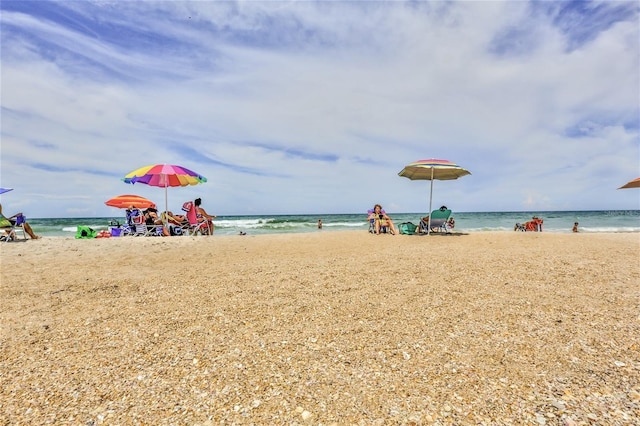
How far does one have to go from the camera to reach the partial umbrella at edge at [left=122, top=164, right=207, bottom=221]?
11820 millimetres

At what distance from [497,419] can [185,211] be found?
513 inches

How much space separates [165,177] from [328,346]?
447 inches

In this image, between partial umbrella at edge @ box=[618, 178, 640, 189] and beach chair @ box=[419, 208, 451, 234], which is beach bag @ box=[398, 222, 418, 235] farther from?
partial umbrella at edge @ box=[618, 178, 640, 189]

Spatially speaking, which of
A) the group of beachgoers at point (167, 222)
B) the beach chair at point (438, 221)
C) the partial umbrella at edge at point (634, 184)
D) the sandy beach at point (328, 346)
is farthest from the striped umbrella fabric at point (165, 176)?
the partial umbrella at edge at point (634, 184)

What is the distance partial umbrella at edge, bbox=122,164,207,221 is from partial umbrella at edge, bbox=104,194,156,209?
3.59 feet

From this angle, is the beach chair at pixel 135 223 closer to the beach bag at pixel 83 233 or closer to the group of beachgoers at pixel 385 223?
the beach bag at pixel 83 233

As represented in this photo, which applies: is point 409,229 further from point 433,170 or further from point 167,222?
point 167,222

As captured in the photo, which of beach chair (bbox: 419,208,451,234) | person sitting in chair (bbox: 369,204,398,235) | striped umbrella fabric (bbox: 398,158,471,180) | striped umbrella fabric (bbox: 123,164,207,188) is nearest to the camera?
striped umbrella fabric (bbox: 398,158,471,180)

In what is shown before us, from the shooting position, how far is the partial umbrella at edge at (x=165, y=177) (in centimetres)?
1182

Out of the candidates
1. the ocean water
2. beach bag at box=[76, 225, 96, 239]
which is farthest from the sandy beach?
the ocean water

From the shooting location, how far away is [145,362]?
2.61 meters

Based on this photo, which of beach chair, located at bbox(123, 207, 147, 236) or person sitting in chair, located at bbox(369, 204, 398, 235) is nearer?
beach chair, located at bbox(123, 207, 147, 236)

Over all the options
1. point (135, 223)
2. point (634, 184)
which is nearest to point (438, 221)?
point (634, 184)

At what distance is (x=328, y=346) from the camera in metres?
2.82
